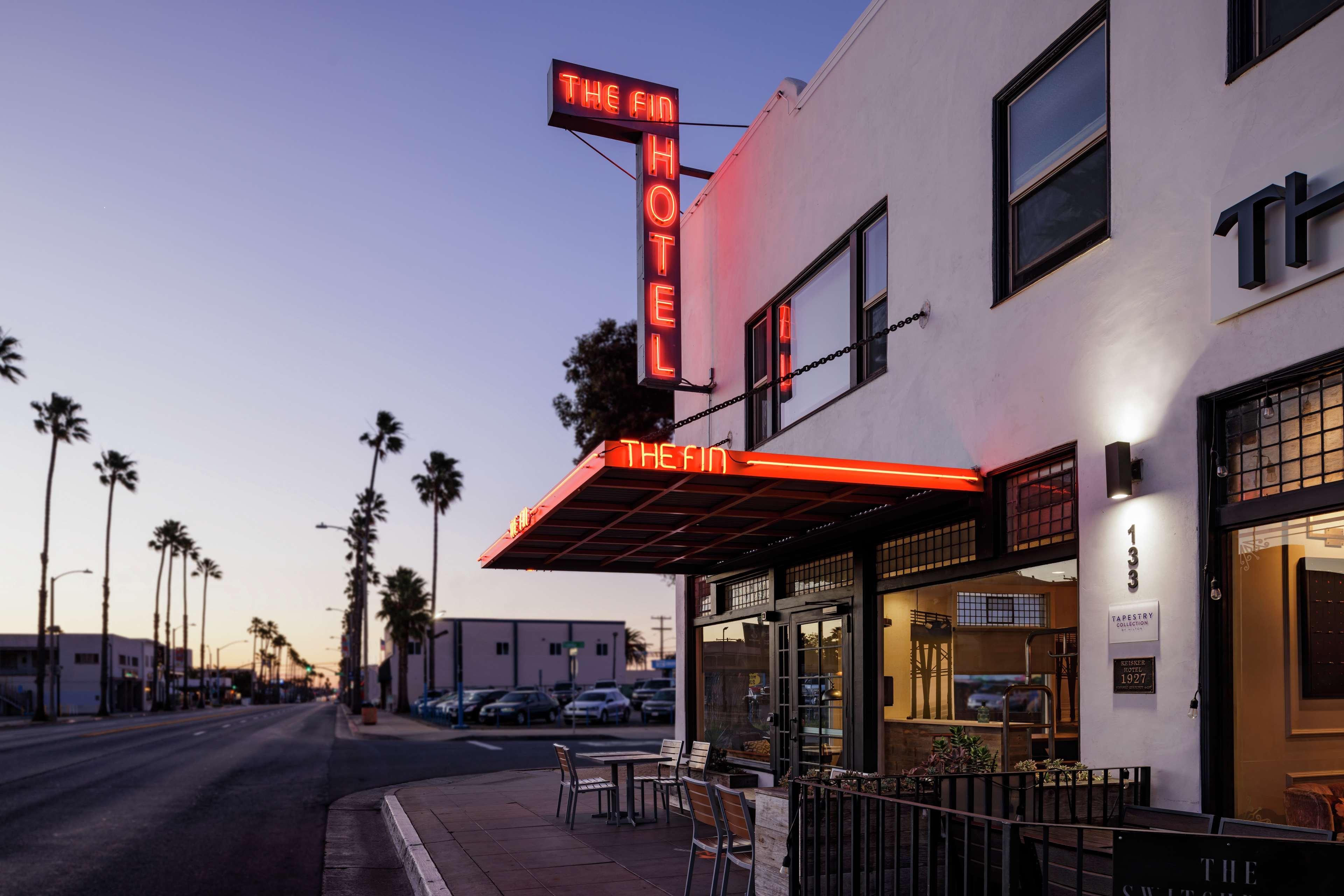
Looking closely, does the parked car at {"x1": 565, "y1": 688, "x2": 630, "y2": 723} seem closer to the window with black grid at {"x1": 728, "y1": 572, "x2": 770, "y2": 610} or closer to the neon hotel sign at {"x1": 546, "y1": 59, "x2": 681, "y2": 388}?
the window with black grid at {"x1": 728, "y1": 572, "x2": 770, "y2": 610}

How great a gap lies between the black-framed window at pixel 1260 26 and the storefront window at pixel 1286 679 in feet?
8.87

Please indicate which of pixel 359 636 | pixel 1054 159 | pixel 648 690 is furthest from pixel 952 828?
pixel 359 636

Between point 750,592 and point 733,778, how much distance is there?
10.9 feet

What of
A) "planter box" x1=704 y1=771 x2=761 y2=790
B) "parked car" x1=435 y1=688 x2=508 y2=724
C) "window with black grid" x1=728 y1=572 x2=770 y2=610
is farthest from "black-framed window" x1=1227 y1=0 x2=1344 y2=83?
"parked car" x1=435 y1=688 x2=508 y2=724

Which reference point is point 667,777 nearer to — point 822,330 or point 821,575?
point 821,575

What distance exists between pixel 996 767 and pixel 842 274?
5694 millimetres

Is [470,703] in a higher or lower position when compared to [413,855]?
lower

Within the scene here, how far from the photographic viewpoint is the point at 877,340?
36.6 feet

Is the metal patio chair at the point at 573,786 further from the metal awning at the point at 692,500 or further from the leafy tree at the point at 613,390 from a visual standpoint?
the leafy tree at the point at 613,390

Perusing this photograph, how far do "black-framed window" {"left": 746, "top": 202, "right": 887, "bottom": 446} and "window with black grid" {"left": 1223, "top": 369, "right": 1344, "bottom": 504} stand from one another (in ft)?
15.5

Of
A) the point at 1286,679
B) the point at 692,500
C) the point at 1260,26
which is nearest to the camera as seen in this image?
the point at 1260,26

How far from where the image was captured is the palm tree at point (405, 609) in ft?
227

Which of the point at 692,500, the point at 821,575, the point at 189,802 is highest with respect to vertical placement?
the point at 692,500

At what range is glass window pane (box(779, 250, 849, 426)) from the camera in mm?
11992
